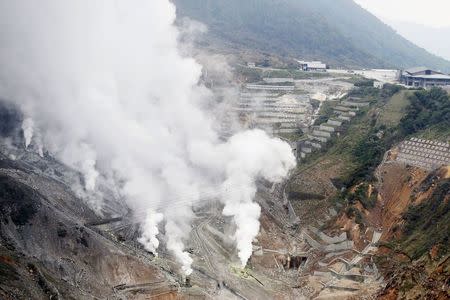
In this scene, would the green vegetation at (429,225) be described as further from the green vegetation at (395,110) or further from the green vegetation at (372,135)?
the green vegetation at (395,110)

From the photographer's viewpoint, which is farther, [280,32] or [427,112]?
[280,32]

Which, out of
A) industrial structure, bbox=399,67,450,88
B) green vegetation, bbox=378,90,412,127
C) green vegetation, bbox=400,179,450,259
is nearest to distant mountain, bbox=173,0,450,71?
industrial structure, bbox=399,67,450,88

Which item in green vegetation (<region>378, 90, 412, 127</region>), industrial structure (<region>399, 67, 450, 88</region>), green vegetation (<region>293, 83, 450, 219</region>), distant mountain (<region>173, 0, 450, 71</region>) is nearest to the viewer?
green vegetation (<region>293, 83, 450, 219</region>)

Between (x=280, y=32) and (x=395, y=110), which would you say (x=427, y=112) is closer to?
(x=395, y=110)

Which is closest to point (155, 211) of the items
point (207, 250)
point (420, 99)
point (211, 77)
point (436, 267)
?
point (207, 250)

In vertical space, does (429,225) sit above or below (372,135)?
below

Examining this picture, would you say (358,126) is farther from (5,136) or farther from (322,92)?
(5,136)

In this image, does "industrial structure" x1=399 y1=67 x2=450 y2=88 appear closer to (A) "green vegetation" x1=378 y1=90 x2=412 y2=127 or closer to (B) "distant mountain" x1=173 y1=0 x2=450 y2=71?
(A) "green vegetation" x1=378 y1=90 x2=412 y2=127

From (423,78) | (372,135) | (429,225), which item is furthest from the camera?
(423,78)

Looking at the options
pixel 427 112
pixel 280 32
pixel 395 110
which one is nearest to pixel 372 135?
pixel 395 110
